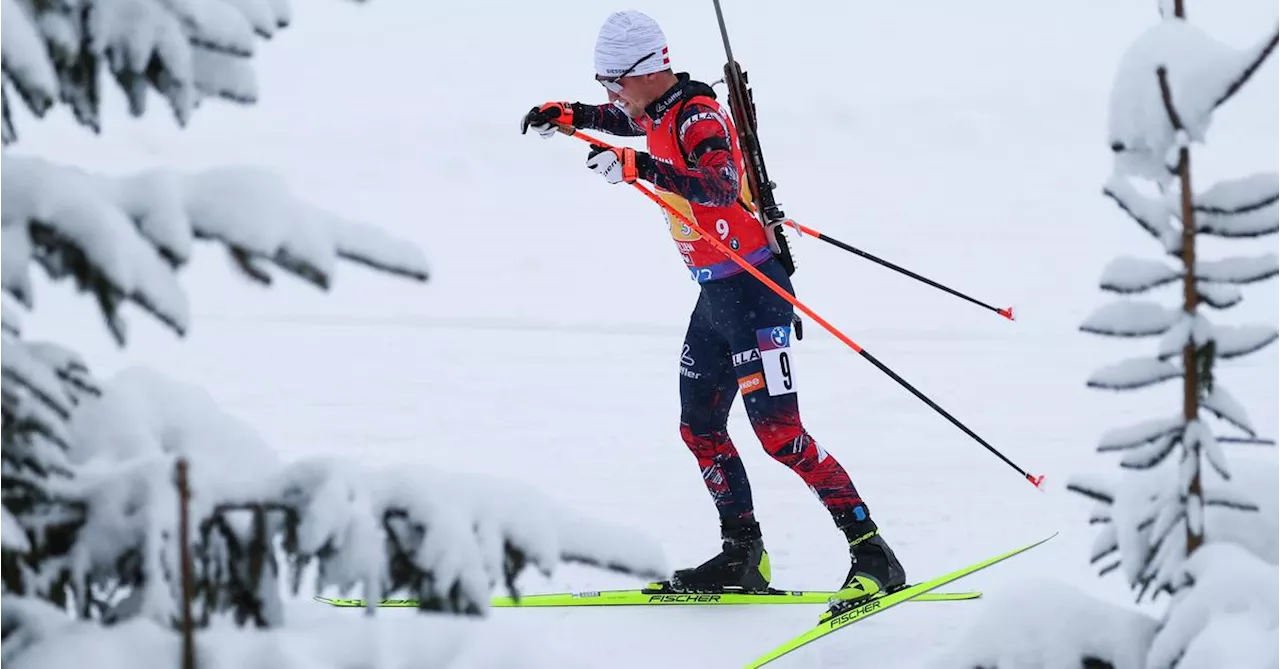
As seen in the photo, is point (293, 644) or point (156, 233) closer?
point (156, 233)

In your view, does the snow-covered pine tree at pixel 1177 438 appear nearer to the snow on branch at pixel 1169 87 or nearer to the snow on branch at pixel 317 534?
the snow on branch at pixel 1169 87

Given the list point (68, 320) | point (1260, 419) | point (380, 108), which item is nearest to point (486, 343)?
point (68, 320)

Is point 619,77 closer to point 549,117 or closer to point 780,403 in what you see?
point 549,117

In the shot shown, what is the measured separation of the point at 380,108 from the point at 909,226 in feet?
29.9

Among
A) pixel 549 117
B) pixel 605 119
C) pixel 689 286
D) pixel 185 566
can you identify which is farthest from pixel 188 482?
pixel 689 286

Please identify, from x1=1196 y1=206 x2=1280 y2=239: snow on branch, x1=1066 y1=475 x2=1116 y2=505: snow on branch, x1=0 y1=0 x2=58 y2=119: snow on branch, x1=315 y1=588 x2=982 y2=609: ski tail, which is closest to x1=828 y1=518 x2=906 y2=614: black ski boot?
x1=315 y1=588 x2=982 y2=609: ski tail

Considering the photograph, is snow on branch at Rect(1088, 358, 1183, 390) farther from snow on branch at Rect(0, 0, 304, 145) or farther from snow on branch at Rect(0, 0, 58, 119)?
snow on branch at Rect(0, 0, 58, 119)

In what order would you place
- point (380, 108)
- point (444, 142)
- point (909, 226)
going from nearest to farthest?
point (909, 226) → point (444, 142) → point (380, 108)

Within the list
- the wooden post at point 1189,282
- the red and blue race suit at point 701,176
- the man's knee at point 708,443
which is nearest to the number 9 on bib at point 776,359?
the red and blue race suit at point 701,176

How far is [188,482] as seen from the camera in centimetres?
170

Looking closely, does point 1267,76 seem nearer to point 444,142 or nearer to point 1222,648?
point 444,142

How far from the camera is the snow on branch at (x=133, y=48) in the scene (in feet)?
5.08

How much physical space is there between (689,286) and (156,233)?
11.6m

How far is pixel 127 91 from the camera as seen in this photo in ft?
5.76
